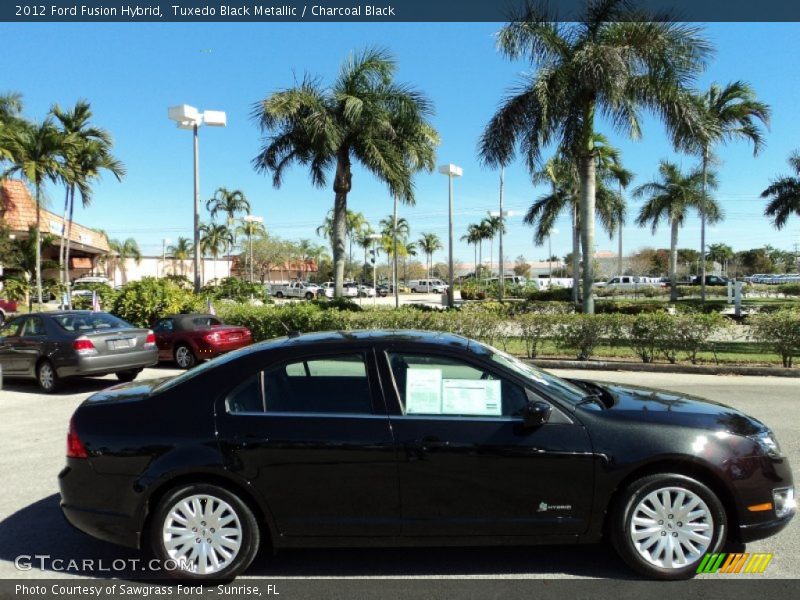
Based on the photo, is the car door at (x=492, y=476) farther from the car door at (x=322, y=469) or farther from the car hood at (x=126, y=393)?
the car hood at (x=126, y=393)

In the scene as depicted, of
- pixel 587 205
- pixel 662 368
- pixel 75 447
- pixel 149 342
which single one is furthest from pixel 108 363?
pixel 587 205

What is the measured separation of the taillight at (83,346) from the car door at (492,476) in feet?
26.5

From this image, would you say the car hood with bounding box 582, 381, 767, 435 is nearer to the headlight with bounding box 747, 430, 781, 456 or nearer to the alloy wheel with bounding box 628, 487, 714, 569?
the headlight with bounding box 747, 430, 781, 456

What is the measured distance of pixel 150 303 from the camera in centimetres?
1762

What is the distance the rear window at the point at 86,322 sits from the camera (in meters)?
10.4

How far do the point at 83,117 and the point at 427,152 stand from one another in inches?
682

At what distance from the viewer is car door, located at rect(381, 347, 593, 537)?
11.8ft

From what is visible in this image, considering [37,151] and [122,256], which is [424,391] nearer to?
[37,151]

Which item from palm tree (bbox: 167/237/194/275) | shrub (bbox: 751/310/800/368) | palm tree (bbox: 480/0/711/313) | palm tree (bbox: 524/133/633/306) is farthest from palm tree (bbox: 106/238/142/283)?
shrub (bbox: 751/310/800/368)

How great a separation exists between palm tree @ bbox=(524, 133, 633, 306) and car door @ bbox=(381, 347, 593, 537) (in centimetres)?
2997

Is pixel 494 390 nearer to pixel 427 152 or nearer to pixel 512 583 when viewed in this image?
pixel 512 583

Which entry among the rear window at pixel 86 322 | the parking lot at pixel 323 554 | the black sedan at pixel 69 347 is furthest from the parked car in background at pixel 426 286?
the parking lot at pixel 323 554

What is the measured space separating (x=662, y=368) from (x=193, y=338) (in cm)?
957

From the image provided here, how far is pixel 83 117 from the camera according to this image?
2884 centimetres
